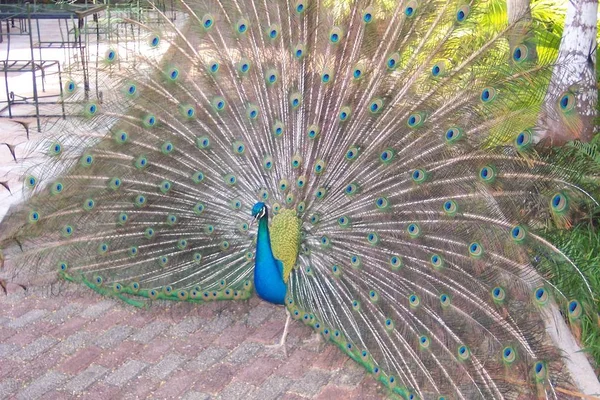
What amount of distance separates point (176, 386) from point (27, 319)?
120 cm

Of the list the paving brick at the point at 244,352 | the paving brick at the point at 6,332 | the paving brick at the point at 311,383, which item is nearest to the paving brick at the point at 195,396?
the paving brick at the point at 244,352

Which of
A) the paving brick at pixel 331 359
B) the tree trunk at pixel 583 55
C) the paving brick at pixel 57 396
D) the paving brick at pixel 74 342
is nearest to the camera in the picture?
the paving brick at pixel 57 396

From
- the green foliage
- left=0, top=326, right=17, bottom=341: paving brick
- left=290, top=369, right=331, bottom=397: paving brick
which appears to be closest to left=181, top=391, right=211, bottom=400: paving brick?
left=290, top=369, right=331, bottom=397: paving brick

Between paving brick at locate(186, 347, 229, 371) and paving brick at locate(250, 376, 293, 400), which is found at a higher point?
paving brick at locate(250, 376, 293, 400)

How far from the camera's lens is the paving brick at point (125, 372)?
369cm

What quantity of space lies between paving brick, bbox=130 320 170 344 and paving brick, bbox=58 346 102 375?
9.3 inches

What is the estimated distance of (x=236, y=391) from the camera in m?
3.63

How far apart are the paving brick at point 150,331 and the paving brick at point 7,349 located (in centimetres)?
63

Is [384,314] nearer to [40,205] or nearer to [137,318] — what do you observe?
[137,318]

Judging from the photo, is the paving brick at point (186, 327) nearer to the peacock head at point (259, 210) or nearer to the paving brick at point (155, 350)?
the paving brick at point (155, 350)

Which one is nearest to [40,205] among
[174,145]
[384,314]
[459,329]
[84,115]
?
[84,115]

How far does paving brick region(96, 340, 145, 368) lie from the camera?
3.85 metres

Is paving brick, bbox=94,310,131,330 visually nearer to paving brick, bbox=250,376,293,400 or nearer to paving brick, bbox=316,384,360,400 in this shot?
paving brick, bbox=250,376,293,400

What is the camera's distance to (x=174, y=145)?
4023mm
